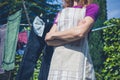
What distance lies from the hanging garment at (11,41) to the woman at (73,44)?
3.63 meters

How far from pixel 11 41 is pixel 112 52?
2298mm

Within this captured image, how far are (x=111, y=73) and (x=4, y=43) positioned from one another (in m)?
2.29

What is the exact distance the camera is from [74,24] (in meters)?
2.12

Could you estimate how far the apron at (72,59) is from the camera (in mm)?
2049

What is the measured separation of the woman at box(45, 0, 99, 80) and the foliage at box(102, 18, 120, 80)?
4.93 meters

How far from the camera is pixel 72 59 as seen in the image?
205 cm

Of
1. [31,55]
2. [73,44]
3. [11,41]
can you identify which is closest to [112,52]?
[11,41]

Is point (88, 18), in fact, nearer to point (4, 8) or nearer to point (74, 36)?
point (74, 36)

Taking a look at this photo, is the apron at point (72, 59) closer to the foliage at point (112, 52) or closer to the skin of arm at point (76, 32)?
the skin of arm at point (76, 32)

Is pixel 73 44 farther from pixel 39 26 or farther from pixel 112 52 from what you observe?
pixel 112 52

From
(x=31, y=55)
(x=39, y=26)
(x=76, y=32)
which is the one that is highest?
(x=76, y=32)

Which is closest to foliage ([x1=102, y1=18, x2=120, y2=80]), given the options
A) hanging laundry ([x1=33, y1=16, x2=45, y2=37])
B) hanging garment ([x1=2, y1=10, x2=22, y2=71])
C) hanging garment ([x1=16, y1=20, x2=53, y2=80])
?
hanging garment ([x1=2, y1=10, x2=22, y2=71])

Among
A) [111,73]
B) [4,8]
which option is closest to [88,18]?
[111,73]

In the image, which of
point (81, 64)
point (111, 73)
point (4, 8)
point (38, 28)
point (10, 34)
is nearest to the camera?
point (81, 64)
